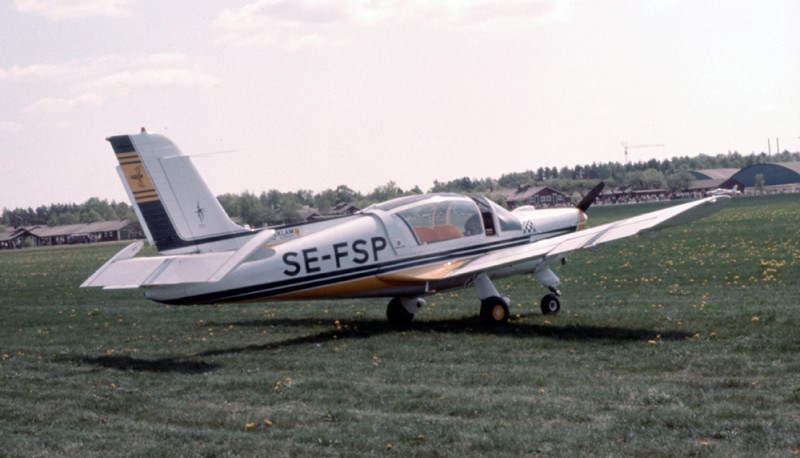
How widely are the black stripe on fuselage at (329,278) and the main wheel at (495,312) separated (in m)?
1.14

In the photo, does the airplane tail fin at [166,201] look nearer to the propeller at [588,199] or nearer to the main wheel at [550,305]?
the main wheel at [550,305]

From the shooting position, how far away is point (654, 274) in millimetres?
22797

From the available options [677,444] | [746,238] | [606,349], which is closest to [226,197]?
[746,238]

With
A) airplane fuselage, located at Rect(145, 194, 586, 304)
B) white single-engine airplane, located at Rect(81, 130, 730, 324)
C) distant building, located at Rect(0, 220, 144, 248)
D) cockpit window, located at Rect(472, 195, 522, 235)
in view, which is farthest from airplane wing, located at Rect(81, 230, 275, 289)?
distant building, located at Rect(0, 220, 144, 248)

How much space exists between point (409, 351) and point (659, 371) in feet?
11.8

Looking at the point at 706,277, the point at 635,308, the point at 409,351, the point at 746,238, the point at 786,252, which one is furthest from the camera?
the point at 746,238

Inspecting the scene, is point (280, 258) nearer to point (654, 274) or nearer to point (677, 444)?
point (677, 444)

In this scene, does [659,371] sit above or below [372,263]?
below

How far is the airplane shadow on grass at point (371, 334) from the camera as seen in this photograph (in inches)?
480

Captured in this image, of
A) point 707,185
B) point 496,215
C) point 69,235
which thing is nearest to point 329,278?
point 496,215

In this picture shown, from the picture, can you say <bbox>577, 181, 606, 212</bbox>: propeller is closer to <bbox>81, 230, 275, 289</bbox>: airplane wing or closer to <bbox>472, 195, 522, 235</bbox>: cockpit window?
<bbox>472, 195, 522, 235</bbox>: cockpit window

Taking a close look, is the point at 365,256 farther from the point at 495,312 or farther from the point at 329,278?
the point at 495,312

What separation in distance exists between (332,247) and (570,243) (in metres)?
3.76

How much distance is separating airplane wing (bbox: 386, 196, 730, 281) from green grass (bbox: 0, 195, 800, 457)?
913 mm
